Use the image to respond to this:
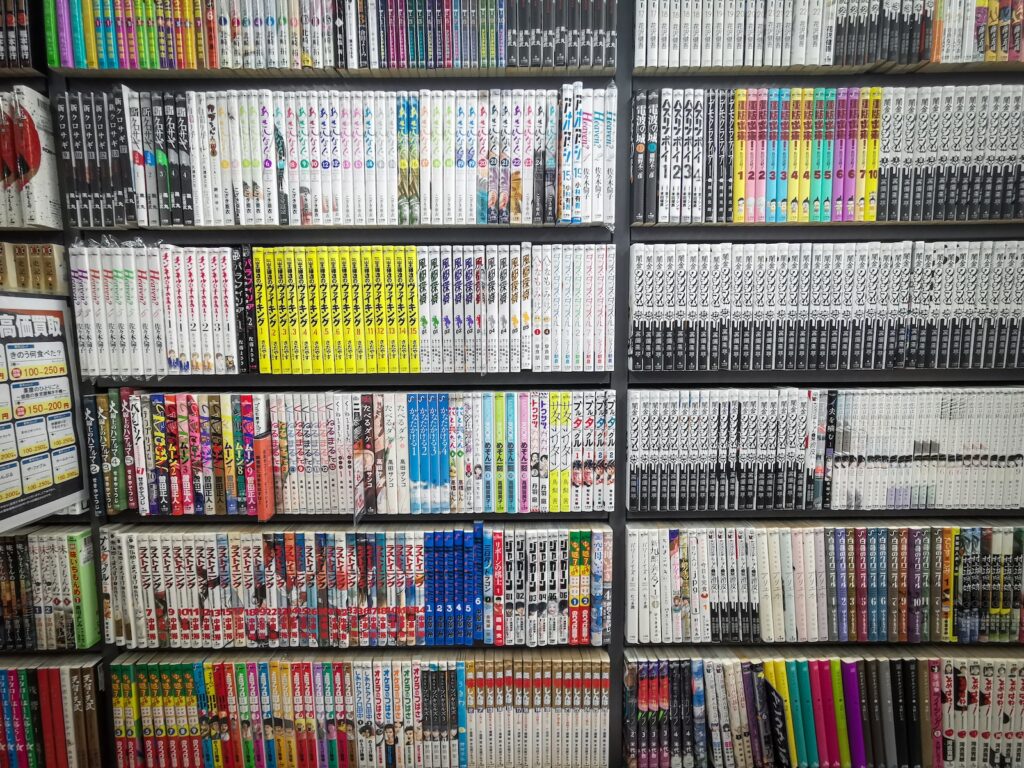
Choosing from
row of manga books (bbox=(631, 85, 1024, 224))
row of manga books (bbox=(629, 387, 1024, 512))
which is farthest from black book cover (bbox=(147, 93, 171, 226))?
row of manga books (bbox=(629, 387, 1024, 512))

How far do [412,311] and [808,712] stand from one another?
160 centimetres

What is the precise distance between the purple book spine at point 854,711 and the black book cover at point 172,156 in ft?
7.35

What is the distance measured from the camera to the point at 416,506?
4.92 feet

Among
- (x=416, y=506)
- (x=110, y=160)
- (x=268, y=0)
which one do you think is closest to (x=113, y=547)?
(x=416, y=506)

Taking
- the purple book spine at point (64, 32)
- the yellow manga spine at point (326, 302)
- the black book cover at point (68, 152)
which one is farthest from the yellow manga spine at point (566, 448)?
the purple book spine at point (64, 32)

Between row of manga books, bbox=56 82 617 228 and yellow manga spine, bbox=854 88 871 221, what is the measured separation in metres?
0.67

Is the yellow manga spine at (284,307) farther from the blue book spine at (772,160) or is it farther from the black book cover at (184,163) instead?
the blue book spine at (772,160)

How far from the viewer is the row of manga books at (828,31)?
1380mm

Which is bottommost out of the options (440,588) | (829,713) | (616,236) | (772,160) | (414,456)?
(829,713)

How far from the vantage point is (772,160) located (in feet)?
4.67

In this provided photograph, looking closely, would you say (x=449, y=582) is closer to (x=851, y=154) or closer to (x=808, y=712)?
(x=808, y=712)

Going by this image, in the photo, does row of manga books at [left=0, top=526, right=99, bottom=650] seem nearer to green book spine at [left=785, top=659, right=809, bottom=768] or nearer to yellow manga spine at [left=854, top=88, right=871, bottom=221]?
green book spine at [left=785, top=659, right=809, bottom=768]

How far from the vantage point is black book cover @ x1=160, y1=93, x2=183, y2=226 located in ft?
4.58

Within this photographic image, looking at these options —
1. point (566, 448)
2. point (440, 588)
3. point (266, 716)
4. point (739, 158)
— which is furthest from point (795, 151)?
point (266, 716)
